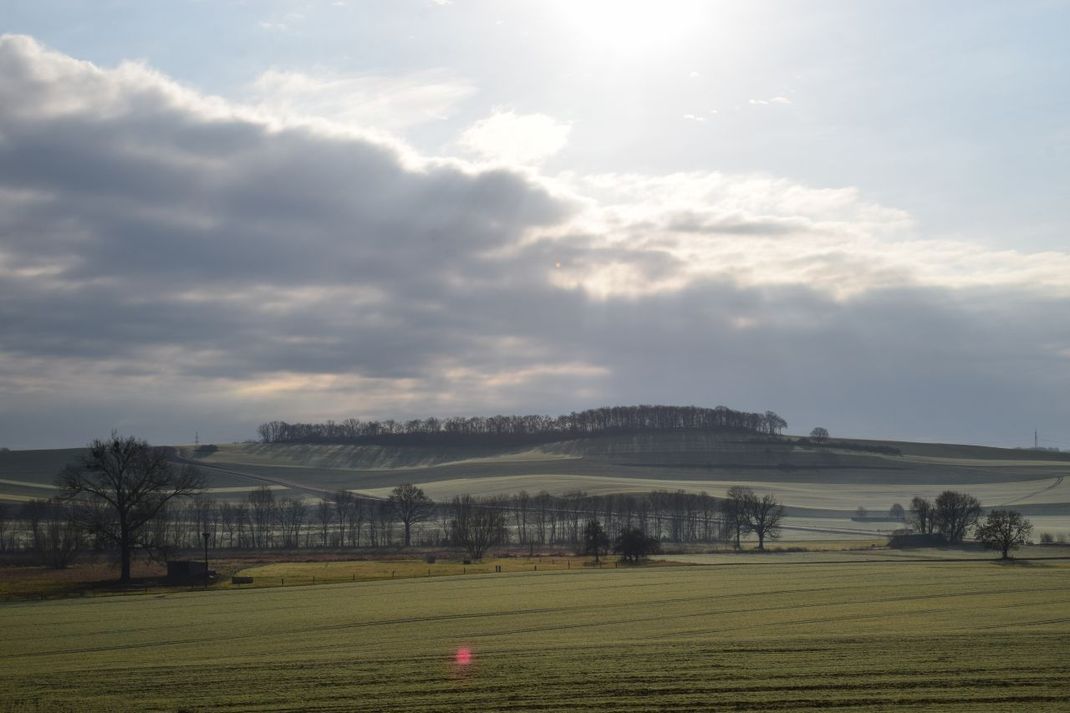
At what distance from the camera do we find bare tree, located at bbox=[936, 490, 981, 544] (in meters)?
123

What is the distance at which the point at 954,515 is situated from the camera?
4889 inches

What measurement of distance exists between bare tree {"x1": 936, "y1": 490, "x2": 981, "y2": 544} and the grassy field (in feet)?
212

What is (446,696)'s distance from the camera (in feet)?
85.0

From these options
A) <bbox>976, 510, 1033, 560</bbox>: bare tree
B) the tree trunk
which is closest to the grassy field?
the tree trunk

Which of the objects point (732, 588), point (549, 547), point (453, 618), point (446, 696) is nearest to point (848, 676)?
point (446, 696)

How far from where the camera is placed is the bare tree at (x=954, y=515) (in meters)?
123

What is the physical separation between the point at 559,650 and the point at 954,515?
105333mm

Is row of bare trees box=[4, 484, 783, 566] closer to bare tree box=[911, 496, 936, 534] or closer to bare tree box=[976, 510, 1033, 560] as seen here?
bare tree box=[911, 496, 936, 534]

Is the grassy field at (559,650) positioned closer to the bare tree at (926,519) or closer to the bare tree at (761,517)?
the bare tree at (926,519)

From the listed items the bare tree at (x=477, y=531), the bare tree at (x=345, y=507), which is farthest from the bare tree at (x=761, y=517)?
the bare tree at (x=345, y=507)

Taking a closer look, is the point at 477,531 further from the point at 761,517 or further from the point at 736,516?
the point at 736,516

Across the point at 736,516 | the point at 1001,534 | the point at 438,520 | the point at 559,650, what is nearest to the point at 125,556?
the point at 559,650

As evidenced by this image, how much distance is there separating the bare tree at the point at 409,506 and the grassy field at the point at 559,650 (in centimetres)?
8804

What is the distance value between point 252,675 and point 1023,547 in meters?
103
